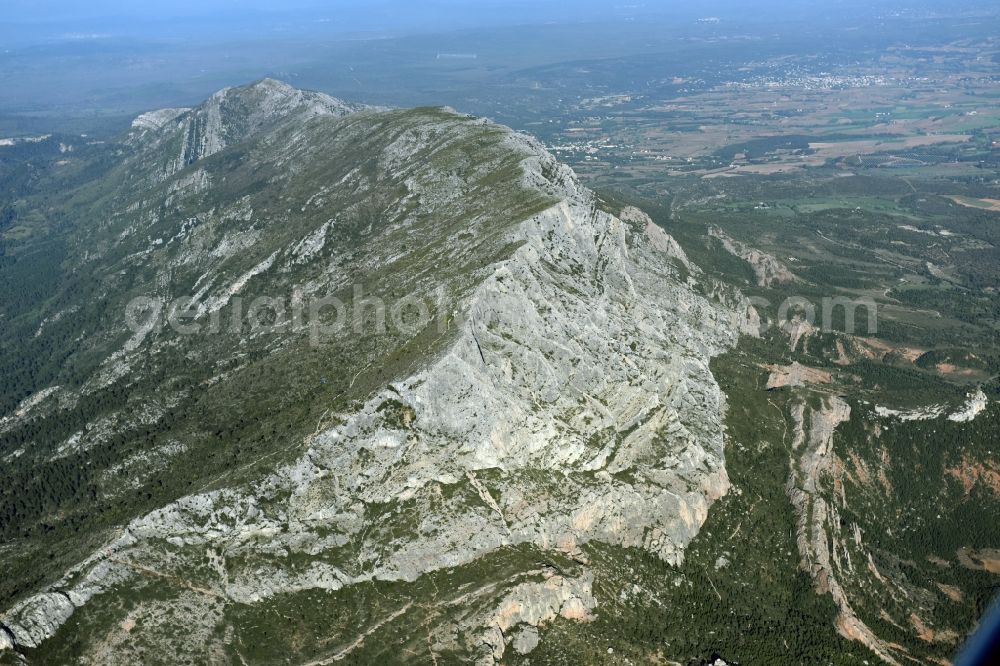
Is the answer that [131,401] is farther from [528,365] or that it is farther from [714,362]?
[714,362]

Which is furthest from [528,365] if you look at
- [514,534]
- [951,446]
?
[951,446]

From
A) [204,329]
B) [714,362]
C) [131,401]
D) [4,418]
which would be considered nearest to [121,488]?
[131,401]

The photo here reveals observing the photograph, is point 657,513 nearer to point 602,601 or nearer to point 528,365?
point 602,601

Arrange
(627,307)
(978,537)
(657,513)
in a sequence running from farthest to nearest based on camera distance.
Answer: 1. (627,307)
2. (978,537)
3. (657,513)

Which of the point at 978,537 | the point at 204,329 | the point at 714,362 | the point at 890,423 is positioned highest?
the point at 204,329

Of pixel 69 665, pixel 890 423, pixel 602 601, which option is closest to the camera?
pixel 69 665

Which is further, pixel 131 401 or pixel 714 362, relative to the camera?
pixel 714 362

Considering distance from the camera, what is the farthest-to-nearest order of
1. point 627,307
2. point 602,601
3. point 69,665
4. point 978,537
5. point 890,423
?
point 890,423 < point 627,307 < point 978,537 < point 602,601 < point 69,665

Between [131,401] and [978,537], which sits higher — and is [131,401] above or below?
above

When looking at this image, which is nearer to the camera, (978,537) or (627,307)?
(978,537)
